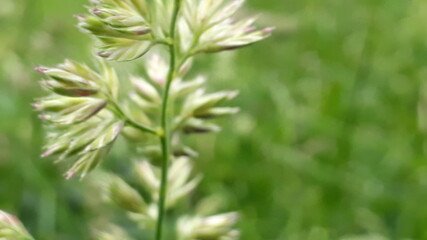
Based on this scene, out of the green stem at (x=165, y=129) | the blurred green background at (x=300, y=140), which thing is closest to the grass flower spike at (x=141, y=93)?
the green stem at (x=165, y=129)

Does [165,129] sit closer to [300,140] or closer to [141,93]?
[141,93]

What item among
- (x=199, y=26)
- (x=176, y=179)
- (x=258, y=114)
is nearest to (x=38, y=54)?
(x=258, y=114)

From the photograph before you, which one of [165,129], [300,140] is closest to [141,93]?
[165,129]

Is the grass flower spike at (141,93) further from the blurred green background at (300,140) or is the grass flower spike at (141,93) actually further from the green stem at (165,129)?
the blurred green background at (300,140)

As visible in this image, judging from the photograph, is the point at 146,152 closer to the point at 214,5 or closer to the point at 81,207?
the point at 214,5

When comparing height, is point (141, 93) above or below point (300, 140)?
below

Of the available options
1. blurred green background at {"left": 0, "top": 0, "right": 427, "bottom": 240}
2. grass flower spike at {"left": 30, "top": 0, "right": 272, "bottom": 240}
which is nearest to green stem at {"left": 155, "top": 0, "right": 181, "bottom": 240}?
grass flower spike at {"left": 30, "top": 0, "right": 272, "bottom": 240}

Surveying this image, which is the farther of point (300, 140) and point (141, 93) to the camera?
point (300, 140)
